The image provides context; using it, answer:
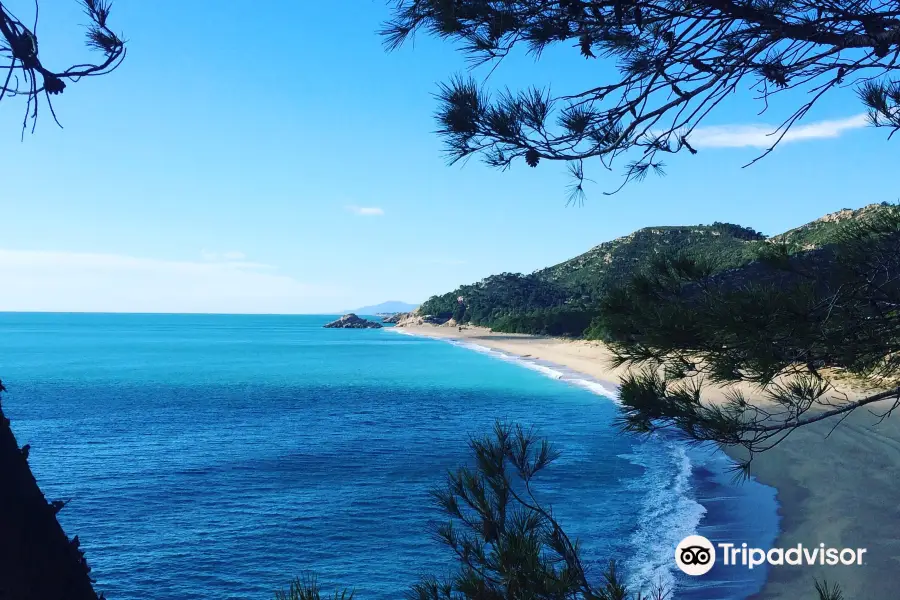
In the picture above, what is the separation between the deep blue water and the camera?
10875 mm

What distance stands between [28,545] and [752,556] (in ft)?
34.4

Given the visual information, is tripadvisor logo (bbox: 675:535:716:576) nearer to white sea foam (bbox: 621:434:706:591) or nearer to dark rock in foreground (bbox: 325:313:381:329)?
white sea foam (bbox: 621:434:706:591)

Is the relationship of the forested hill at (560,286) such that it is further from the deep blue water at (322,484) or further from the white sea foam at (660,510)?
the white sea foam at (660,510)

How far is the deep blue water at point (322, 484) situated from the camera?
10875mm

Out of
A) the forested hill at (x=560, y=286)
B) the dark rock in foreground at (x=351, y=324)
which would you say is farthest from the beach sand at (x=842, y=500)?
the dark rock in foreground at (x=351, y=324)

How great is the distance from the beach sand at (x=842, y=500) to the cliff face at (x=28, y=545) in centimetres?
363

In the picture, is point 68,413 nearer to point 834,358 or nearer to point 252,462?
point 252,462

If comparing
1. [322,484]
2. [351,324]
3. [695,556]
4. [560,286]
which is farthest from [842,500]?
[351,324]

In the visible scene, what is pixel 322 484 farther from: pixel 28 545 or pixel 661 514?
pixel 28 545

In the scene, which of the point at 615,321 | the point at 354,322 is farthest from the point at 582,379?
the point at 354,322

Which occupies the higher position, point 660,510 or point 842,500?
point 842,500

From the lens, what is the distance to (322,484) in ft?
52.6

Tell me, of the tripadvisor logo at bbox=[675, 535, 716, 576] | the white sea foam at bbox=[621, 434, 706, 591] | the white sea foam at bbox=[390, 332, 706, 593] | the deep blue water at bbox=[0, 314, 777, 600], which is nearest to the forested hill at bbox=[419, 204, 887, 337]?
the deep blue water at bbox=[0, 314, 777, 600]

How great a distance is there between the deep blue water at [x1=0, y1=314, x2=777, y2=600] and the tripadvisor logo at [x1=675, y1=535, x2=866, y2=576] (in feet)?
0.98
